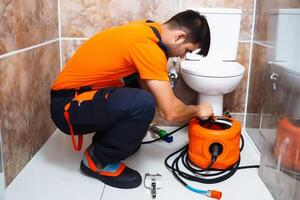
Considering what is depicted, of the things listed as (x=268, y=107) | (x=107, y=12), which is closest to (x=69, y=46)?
(x=107, y=12)

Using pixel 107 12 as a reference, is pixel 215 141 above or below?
below

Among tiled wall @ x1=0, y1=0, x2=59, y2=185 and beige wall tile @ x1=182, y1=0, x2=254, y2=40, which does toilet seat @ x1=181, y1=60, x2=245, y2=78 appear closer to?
beige wall tile @ x1=182, y1=0, x2=254, y2=40

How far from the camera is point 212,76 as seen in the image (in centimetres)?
153

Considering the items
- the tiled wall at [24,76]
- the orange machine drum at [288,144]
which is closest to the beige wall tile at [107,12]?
the tiled wall at [24,76]

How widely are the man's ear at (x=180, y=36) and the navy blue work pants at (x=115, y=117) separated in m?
0.22

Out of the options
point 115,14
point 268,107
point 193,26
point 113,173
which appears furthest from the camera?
point 115,14

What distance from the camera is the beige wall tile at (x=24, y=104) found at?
1234 mm

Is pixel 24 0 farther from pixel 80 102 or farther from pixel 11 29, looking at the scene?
pixel 80 102

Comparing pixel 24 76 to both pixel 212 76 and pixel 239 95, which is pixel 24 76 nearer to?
pixel 212 76

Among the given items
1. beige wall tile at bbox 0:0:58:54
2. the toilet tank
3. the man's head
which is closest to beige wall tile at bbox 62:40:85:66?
beige wall tile at bbox 0:0:58:54

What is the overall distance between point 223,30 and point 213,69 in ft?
0.98

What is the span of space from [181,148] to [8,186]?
77 centimetres

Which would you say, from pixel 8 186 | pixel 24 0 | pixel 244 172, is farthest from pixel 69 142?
pixel 244 172

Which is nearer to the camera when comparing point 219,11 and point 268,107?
point 268,107
